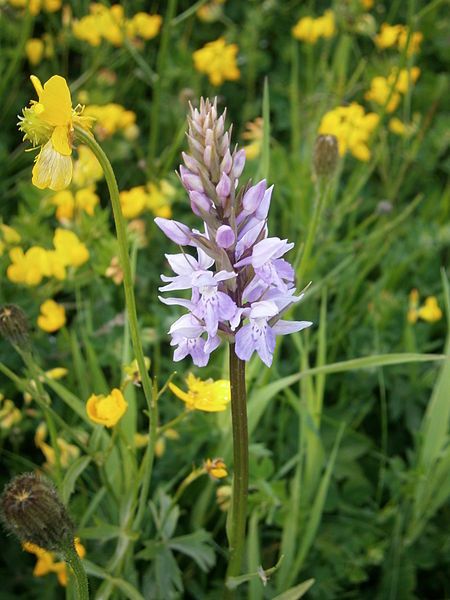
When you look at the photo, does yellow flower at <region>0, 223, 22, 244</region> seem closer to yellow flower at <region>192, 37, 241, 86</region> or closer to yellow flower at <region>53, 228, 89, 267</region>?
yellow flower at <region>53, 228, 89, 267</region>

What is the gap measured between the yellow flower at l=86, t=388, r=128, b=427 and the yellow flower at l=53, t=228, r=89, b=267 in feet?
2.10

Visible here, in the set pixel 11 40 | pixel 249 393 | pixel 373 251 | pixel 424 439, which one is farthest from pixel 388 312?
pixel 11 40

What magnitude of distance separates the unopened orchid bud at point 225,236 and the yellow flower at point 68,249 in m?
1.01

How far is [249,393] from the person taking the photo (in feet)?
6.22

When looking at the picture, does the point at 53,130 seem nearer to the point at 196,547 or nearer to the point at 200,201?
the point at 200,201

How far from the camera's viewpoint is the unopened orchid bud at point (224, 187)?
1001mm

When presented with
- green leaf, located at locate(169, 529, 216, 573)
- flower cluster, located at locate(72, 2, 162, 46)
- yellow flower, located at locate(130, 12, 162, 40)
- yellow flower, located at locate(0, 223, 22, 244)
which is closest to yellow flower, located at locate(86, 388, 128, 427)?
green leaf, located at locate(169, 529, 216, 573)

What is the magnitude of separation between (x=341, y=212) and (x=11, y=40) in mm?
1644

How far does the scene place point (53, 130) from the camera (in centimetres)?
104

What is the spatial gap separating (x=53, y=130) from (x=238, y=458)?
576 mm

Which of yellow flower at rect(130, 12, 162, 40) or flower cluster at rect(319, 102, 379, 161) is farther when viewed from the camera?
yellow flower at rect(130, 12, 162, 40)

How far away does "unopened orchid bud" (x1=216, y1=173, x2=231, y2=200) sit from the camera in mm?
1001

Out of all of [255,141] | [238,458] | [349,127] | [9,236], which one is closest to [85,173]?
[9,236]

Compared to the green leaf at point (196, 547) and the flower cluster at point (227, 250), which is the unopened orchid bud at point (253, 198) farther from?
the green leaf at point (196, 547)
